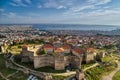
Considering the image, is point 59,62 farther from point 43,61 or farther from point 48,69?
point 43,61

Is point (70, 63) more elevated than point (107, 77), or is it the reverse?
point (70, 63)

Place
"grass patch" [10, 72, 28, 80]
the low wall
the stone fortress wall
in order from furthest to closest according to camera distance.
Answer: the low wall
the stone fortress wall
"grass patch" [10, 72, 28, 80]

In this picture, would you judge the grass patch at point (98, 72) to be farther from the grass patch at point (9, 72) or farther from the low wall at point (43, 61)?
the grass patch at point (9, 72)

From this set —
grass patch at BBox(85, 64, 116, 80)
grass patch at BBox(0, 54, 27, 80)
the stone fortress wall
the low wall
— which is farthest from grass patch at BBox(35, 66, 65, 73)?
grass patch at BBox(85, 64, 116, 80)

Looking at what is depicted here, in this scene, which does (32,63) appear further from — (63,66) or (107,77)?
(107,77)

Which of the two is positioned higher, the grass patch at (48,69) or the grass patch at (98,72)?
the grass patch at (48,69)

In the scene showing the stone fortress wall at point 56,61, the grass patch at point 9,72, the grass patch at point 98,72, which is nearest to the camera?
the grass patch at point 9,72

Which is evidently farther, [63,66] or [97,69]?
[97,69]

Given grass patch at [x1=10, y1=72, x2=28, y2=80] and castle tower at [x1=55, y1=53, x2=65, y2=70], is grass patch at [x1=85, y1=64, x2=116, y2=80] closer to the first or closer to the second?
castle tower at [x1=55, y1=53, x2=65, y2=70]

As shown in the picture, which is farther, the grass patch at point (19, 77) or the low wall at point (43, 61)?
the low wall at point (43, 61)

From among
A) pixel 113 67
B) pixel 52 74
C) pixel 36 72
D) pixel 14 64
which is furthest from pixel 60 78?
pixel 113 67

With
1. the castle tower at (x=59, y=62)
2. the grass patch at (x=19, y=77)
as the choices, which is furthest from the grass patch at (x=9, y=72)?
the castle tower at (x=59, y=62)
